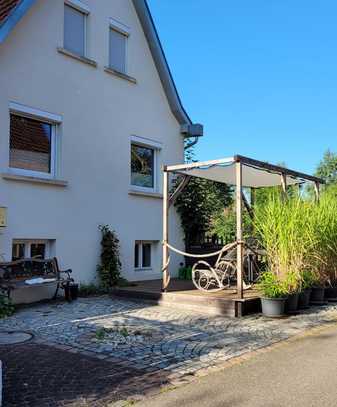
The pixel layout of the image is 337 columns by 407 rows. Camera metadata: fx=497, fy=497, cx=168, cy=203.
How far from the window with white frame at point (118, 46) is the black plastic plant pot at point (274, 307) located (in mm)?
7854

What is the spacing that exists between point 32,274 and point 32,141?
297 cm

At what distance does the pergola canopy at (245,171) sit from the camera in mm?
9820

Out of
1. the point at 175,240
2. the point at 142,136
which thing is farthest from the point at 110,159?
the point at 175,240

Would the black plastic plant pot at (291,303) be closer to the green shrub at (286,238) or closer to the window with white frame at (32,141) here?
the green shrub at (286,238)

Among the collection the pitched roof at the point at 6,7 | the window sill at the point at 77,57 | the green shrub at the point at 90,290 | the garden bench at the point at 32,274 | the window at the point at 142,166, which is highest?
the pitched roof at the point at 6,7

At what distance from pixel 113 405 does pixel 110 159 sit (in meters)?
8.98

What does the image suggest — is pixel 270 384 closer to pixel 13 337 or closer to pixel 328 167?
pixel 13 337

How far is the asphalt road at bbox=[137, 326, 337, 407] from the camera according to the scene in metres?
4.58

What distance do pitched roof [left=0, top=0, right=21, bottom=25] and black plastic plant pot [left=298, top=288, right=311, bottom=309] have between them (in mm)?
8231

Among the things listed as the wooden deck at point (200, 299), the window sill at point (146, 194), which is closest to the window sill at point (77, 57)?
the window sill at point (146, 194)

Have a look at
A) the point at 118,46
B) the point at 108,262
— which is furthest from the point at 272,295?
the point at 118,46

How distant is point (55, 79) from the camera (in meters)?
11.5

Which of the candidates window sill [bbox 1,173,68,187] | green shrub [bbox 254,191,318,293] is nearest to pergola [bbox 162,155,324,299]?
green shrub [bbox 254,191,318,293]

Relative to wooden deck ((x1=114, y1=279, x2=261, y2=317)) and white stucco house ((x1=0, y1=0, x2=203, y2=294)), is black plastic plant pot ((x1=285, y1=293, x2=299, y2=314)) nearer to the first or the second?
wooden deck ((x1=114, y1=279, x2=261, y2=317))
